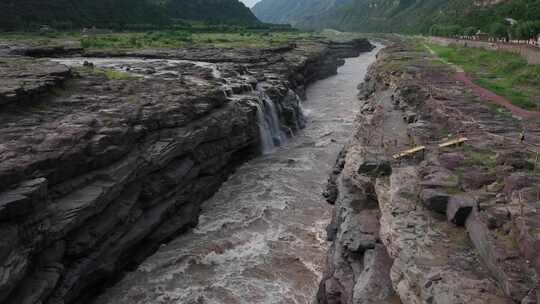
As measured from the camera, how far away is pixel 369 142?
2119cm

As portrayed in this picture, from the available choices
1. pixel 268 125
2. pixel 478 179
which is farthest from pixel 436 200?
pixel 268 125

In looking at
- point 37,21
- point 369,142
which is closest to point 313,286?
point 369,142

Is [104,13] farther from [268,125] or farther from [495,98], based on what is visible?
[495,98]

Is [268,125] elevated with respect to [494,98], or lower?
lower

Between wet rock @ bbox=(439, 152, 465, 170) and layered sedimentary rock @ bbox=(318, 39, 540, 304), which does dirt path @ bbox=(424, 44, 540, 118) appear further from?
wet rock @ bbox=(439, 152, 465, 170)

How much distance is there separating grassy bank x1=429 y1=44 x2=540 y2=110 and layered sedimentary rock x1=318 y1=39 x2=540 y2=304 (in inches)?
229

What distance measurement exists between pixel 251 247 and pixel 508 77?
27614mm

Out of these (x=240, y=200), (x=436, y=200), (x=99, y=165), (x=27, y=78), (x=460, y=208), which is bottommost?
(x=240, y=200)

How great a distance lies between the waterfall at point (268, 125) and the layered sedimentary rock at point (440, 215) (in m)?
11.7

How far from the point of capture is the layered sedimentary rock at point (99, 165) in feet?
45.7

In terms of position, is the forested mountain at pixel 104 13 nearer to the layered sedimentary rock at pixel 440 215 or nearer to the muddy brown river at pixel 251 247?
the muddy brown river at pixel 251 247

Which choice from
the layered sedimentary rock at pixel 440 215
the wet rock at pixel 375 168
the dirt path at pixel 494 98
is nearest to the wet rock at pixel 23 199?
the layered sedimentary rock at pixel 440 215

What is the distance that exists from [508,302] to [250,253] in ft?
37.7

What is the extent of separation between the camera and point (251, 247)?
64.9 ft
